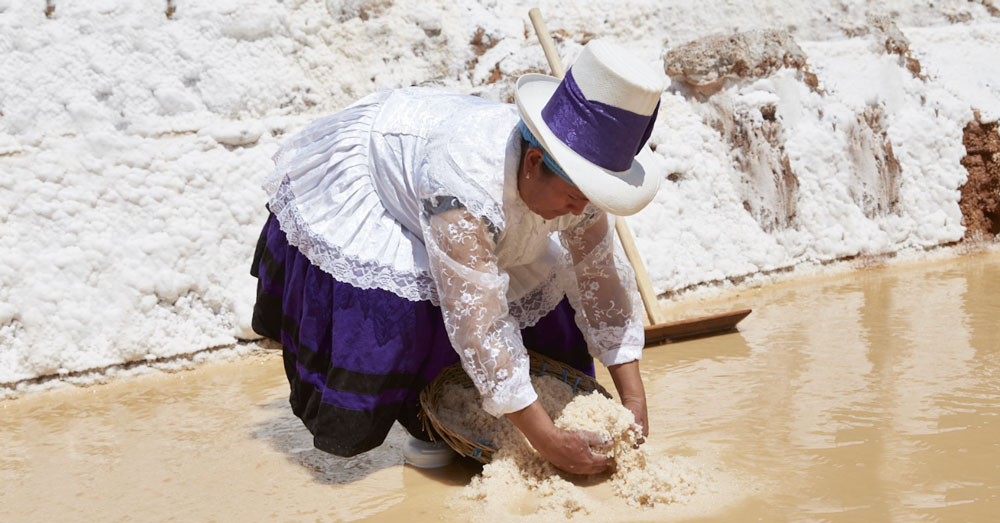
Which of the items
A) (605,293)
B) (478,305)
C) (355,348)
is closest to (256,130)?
(355,348)

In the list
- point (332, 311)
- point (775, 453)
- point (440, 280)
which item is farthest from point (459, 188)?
point (775, 453)

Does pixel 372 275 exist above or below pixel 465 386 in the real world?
above

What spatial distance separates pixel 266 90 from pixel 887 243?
3056 mm

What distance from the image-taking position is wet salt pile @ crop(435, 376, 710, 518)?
206cm

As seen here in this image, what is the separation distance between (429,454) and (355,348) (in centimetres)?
37

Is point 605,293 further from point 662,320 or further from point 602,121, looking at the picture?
point 662,320

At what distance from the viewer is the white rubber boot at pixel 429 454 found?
239cm

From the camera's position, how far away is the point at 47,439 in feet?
9.20

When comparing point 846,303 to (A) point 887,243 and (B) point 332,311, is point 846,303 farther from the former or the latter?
(B) point 332,311

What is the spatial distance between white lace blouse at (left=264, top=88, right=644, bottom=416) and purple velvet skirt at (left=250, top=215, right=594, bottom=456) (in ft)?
0.22

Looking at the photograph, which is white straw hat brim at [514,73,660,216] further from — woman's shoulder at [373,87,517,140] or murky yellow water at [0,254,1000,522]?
murky yellow water at [0,254,1000,522]

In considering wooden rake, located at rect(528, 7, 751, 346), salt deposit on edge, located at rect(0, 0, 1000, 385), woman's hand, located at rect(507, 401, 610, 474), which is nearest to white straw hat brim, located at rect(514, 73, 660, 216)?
woman's hand, located at rect(507, 401, 610, 474)

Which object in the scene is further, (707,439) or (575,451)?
(707,439)

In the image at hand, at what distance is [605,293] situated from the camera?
92.2 inches
